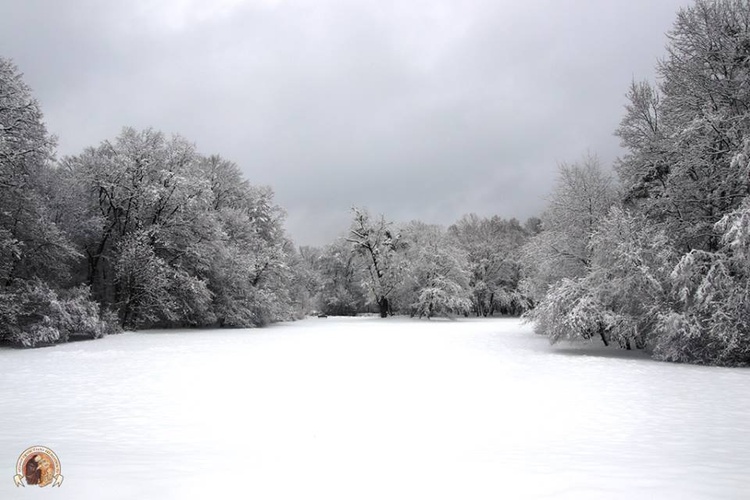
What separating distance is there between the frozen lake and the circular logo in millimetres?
113

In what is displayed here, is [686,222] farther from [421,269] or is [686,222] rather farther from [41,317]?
→ [421,269]

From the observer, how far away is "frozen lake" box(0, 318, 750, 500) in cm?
411

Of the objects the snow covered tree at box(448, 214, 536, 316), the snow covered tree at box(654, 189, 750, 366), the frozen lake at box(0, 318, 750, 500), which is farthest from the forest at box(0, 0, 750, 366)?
the snow covered tree at box(448, 214, 536, 316)

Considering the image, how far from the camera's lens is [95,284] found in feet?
91.6

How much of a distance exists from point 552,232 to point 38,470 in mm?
23534

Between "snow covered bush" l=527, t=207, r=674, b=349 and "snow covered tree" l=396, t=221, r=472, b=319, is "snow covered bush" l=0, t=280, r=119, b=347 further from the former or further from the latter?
"snow covered tree" l=396, t=221, r=472, b=319

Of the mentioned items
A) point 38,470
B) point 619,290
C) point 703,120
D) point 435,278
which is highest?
point 703,120

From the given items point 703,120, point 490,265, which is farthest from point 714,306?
point 490,265

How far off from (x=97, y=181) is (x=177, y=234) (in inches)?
211

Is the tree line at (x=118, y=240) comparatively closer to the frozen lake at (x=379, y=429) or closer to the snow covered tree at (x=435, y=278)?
the frozen lake at (x=379, y=429)

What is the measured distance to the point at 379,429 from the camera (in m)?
6.43

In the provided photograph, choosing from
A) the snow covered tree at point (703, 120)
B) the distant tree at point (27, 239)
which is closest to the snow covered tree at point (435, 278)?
the snow covered tree at point (703, 120)

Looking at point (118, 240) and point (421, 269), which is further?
point (421, 269)

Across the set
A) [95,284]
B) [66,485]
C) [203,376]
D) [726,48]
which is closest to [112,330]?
[95,284]
